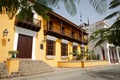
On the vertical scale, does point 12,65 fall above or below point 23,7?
below

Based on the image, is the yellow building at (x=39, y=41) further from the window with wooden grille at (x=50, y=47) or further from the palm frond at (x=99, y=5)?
the palm frond at (x=99, y=5)

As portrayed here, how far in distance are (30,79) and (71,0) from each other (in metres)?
9.36

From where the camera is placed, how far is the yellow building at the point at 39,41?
1444cm

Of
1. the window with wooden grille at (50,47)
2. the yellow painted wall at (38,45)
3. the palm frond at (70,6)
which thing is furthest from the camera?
the window with wooden grille at (50,47)

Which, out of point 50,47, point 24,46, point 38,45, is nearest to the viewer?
point 24,46

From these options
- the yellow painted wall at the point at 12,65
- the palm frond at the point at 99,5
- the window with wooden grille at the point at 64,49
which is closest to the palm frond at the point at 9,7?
the palm frond at the point at 99,5

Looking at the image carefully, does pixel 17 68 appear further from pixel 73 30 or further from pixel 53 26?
pixel 73 30

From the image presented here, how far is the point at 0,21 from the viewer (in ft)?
45.9

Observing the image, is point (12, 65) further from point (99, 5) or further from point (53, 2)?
point (99, 5)

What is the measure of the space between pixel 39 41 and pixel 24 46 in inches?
92.1

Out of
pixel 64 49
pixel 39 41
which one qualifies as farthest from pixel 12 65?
pixel 64 49

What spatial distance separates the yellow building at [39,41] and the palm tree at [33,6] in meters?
9.66

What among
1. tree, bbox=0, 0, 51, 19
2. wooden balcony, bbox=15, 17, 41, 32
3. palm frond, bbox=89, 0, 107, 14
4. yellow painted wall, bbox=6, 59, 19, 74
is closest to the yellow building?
wooden balcony, bbox=15, 17, 41, 32

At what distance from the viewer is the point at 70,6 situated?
4.43ft
